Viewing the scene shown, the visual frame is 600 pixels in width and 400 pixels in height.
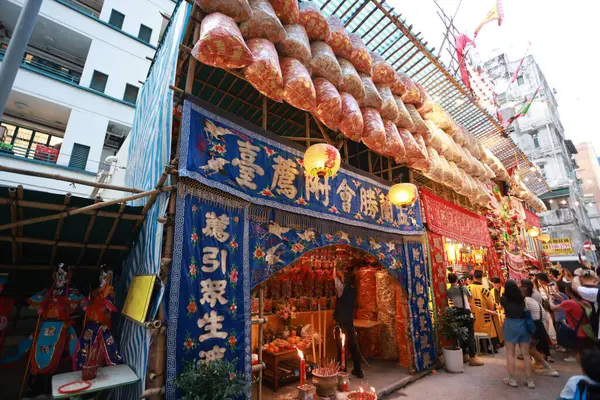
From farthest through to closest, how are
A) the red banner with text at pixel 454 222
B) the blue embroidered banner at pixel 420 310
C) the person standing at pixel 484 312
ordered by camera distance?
the person standing at pixel 484 312
the red banner with text at pixel 454 222
the blue embroidered banner at pixel 420 310

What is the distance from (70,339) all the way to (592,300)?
8647mm

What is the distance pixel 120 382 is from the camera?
324 centimetres

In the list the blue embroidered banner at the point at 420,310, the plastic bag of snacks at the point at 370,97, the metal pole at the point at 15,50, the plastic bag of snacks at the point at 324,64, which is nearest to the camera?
the metal pole at the point at 15,50

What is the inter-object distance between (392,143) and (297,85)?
8.85 ft

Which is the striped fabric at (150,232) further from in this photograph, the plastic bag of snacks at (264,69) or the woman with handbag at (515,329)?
the woman with handbag at (515,329)

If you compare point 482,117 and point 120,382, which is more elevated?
point 482,117

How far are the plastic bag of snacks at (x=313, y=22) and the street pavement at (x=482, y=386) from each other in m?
6.86

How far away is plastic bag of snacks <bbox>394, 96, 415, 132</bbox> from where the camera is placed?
655 cm

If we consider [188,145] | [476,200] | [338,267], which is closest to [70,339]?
[188,145]

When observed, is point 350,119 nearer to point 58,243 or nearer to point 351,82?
point 351,82

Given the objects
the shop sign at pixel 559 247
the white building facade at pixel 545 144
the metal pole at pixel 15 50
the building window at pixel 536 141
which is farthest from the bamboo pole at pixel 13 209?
the building window at pixel 536 141

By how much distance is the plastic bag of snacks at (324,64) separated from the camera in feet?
16.0

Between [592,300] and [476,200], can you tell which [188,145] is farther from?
[476,200]

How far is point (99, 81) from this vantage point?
1262 cm
